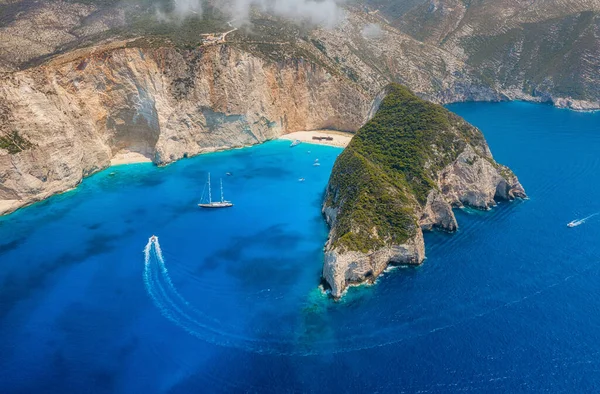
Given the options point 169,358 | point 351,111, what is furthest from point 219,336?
point 351,111

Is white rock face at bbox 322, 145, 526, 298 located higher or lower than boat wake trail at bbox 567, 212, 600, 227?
higher

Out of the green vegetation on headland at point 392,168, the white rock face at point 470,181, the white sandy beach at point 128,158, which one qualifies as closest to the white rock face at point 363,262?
the green vegetation on headland at point 392,168

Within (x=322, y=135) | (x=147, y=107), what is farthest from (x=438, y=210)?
(x=147, y=107)

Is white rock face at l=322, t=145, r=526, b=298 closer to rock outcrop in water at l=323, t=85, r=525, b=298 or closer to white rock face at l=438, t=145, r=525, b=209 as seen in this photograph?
white rock face at l=438, t=145, r=525, b=209

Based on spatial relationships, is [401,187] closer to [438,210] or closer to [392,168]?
[392,168]

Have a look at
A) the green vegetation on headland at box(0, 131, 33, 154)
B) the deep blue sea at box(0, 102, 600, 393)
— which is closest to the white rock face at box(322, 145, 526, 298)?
the deep blue sea at box(0, 102, 600, 393)

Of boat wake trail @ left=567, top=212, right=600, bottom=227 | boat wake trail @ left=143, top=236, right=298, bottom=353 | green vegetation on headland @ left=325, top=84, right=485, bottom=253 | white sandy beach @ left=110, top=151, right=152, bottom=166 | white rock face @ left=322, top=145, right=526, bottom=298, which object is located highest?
green vegetation on headland @ left=325, top=84, right=485, bottom=253

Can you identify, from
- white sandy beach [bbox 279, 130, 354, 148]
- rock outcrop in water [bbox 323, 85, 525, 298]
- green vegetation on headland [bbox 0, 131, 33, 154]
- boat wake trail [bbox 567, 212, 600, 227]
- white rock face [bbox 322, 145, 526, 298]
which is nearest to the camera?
white rock face [bbox 322, 145, 526, 298]
